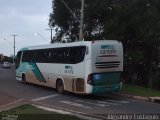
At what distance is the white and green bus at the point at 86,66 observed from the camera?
81.0ft

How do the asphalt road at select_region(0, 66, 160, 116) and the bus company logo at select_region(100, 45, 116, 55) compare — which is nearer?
the asphalt road at select_region(0, 66, 160, 116)

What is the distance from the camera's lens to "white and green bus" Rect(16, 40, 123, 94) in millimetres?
24688

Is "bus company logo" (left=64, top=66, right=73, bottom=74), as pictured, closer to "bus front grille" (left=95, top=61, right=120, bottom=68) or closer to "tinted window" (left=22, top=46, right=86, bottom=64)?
"tinted window" (left=22, top=46, right=86, bottom=64)

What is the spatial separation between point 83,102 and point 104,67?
8.55 ft

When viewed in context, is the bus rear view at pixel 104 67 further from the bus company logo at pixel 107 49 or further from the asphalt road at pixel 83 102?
the asphalt road at pixel 83 102

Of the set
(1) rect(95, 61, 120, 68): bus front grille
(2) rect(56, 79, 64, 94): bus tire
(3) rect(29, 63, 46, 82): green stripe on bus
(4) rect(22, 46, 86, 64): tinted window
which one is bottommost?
(2) rect(56, 79, 64, 94): bus tire

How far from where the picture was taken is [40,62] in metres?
31.0

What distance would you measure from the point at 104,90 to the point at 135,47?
15.0m

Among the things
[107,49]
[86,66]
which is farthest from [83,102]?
[107,49]

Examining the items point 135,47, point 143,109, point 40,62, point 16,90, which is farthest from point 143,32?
point 143,109

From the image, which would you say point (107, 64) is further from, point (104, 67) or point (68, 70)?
point (68, 70)

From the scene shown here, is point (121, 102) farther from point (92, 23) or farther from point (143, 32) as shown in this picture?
point (92, 23)

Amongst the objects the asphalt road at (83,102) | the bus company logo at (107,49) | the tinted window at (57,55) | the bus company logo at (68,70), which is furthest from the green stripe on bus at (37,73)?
the bus company logo at (107,49)

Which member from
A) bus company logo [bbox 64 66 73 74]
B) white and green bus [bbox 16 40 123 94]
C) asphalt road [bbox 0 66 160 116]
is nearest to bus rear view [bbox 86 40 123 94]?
white and green bus [bbox 16 40 123 94]
